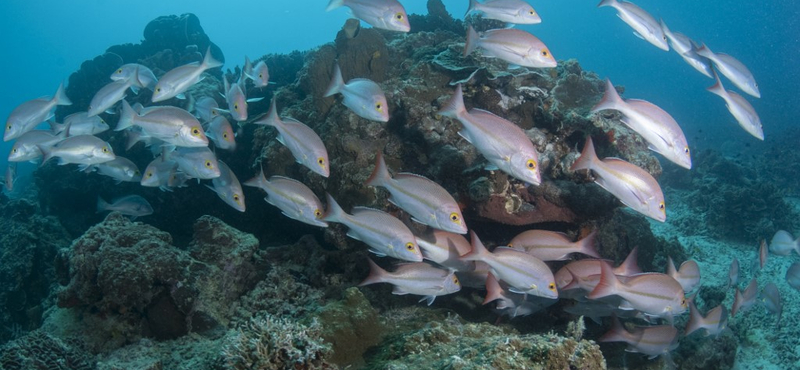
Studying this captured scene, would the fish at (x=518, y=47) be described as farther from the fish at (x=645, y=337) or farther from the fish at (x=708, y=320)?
the fish at (x=708, y=320)

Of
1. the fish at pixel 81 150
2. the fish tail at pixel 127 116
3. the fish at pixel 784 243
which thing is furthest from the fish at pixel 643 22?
the fish at pixel 81 150

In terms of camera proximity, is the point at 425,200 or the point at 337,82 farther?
the point at 337,82

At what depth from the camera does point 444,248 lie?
4.31 m

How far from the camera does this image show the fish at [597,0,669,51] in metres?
5.07

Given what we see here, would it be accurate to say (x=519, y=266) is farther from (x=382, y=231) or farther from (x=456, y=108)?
(x=456, y=108)

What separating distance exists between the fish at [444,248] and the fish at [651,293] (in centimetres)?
133

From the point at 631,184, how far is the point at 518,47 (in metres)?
1.98

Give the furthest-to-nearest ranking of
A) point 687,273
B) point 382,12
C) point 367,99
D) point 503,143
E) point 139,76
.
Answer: point 139,76
point 382,12
point 687,273
point 367,99
point 503,143

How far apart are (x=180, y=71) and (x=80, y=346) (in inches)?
147

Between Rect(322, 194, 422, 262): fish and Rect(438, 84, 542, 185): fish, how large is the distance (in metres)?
1.05

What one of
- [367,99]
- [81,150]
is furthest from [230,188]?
[81,150]

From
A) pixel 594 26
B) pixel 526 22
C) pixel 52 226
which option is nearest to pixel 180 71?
pixel 526 22

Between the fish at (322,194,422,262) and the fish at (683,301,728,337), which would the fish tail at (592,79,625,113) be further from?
the fish at (683,301,728,337)

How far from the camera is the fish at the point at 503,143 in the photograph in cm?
337
